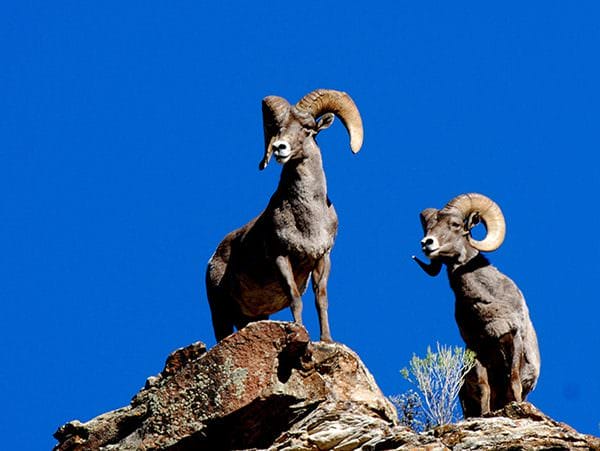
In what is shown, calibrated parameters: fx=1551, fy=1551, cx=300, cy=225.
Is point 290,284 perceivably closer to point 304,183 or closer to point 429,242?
point 304,183

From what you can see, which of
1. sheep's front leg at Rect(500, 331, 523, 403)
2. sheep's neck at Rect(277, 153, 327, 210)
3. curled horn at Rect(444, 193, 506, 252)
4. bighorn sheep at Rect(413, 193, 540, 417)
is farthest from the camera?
curled horn at Rect(444, 193, 506, 252)

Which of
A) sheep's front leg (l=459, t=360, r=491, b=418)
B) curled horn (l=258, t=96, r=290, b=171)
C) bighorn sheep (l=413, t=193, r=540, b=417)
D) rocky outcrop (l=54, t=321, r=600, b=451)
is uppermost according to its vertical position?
curled horn (l=258, t=96, r=290, b=171)

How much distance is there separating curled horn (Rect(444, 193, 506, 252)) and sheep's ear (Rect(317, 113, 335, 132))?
1.96 meters

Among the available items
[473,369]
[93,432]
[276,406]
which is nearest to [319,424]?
[276,406]

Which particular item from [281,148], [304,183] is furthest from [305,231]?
[281,148]

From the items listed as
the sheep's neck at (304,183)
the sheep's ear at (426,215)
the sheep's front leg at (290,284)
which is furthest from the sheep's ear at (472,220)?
the sheep's front leg at (290,284)

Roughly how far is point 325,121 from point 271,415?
467cm

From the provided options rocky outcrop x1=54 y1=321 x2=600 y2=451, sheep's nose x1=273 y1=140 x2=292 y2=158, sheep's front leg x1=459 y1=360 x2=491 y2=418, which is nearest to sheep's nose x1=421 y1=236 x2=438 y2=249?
sheep's front leg x1=459 y1=360 x2=491 y2=418

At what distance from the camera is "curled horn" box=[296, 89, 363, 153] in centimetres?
1927

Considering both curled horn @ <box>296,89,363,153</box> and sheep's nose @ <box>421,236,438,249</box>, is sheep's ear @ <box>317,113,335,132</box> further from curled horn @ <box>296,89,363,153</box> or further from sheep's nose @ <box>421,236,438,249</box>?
sheep's nose @ <box>421,236,438,249</box>

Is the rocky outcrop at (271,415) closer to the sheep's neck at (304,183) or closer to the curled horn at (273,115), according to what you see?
the sheep's neck at (304,183)

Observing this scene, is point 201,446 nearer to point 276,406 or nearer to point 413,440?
point 276,406

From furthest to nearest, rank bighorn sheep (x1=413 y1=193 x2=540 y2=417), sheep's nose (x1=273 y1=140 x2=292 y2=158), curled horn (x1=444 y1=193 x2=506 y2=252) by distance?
curled horn (x1=444 y1=193 x2=506 y2=252)
bighorn sheep (x1=413 y1=193 x2=540 y2=417)
sheep's nose (x1=273 y1=140 x2=292 y2=158)

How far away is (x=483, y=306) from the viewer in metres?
19.4
